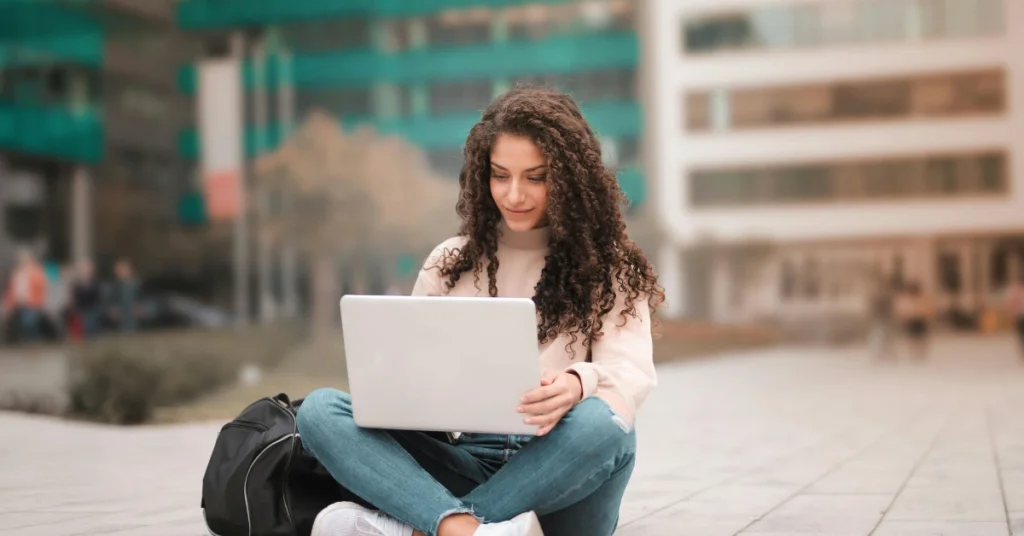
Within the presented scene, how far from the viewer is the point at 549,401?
3523mm

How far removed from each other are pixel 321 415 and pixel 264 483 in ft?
1.22

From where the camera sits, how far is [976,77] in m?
43.2

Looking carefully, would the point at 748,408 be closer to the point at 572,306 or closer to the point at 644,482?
the point at 644,482

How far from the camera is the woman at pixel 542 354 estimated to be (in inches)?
147

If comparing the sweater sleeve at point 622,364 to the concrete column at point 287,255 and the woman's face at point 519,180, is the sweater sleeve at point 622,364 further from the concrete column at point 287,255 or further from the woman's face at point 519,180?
the concrete column at point 287,255

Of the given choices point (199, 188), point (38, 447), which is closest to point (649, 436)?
point (38, 447)

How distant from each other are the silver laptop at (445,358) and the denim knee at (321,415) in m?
0.22

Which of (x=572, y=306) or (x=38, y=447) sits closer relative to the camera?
(x=572, y=306)

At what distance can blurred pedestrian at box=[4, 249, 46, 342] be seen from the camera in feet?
71.5

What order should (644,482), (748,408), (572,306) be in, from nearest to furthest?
(572,306) → (644,482) → (748,408)

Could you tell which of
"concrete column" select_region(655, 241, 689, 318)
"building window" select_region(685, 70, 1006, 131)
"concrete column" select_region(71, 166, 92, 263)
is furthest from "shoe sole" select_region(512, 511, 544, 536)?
"building window" select_region(685, 70, 1006, 131)

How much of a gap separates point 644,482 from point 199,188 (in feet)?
145

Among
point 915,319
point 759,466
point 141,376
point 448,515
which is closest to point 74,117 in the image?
point 915,319

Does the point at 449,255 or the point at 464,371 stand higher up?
the point at 449,255
